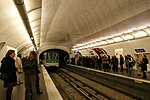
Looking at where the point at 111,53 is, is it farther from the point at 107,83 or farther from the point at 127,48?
the point at 107,83

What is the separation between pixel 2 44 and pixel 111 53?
16.6m

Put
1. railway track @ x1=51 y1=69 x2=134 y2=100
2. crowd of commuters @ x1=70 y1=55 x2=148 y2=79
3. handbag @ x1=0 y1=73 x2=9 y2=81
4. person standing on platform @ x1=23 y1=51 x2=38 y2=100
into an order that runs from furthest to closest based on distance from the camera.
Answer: crowd of commuters @ x1=70 y1=55 x2=148 y2=79 < railway track @ x1=51 y1=69 x2=134 y2=100 < person standing on platform @ x1=23 y1=51 x2=38 y2=100 < handbag @ x1=0 y1=73 x2=9 y2=81

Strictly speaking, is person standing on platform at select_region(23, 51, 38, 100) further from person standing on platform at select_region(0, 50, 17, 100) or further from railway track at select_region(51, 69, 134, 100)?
railway track at select_region(51, 69, 134, 100)

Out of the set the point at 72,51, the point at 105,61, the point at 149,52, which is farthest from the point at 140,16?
the point at 72,51

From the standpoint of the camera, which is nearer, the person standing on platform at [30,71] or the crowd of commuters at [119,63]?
the person standing on platform at [30,71]

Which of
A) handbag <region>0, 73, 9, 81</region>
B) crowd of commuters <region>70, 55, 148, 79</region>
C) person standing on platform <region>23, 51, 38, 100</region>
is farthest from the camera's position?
crowd of commuters <region>70, 55, 148, 79</region>

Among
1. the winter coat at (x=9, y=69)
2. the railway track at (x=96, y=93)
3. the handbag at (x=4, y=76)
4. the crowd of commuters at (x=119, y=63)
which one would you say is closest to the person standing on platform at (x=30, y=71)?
the winter coat at (x=9, y=69)

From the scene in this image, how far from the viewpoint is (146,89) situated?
9414 millimetres

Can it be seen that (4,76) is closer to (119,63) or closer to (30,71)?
(30,71)

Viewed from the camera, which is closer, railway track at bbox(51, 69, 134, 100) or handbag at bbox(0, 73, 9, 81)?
handbag at bbox(0, 73, 9, 81)

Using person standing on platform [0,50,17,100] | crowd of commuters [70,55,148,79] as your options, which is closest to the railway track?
crowd of commuters [70,55,148,79]

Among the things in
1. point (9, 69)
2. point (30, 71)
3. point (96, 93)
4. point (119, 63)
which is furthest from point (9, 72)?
point (119, 63)

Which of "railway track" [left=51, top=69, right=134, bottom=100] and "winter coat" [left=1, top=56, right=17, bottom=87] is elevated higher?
"winter coat" [left=1, top=56, right=17, bottom=87]

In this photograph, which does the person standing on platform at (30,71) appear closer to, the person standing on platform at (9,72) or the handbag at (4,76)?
the person standing on platform at (9,72)
